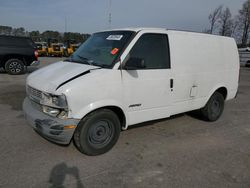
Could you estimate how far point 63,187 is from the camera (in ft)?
8.86

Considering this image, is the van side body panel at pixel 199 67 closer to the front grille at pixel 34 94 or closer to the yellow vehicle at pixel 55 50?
the front grille at pixel 34 94

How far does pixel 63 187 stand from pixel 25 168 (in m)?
0.76

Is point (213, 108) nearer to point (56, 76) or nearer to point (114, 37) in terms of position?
point (114, 37)

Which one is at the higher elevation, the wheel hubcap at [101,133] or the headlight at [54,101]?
the headlight at [54,101]

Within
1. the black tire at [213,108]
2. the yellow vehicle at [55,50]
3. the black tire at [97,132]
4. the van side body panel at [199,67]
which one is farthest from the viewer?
the yellow vehicle at [55,50]

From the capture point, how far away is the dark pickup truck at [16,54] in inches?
437

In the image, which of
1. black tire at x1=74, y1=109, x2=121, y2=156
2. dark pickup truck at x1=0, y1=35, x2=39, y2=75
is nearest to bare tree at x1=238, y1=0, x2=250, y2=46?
dark pickup truck at x1=0, y1=35, x2=39, y2=75

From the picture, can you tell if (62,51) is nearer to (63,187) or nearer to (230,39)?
(230,39)

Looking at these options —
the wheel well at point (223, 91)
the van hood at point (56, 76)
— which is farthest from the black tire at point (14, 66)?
the wheel well at point (223, 91)

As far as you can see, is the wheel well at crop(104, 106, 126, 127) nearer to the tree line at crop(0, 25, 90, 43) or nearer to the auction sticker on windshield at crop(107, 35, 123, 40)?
the auction sticker on windshield at crop(107, 35, 123, 40)

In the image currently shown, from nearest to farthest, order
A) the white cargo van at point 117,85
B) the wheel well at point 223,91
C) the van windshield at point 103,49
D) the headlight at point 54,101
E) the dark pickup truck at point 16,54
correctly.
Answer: the headlight at point 54,101
the white cargo van at point 117,85
the van windshield at point 103,49
the wheel well at point 223,91
the dark pickup truck at point 16,54

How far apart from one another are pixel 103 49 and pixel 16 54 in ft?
30.3

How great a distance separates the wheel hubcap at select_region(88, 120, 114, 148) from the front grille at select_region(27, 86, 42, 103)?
945 mm

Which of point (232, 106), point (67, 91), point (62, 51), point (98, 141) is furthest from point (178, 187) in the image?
point (62, 51)
